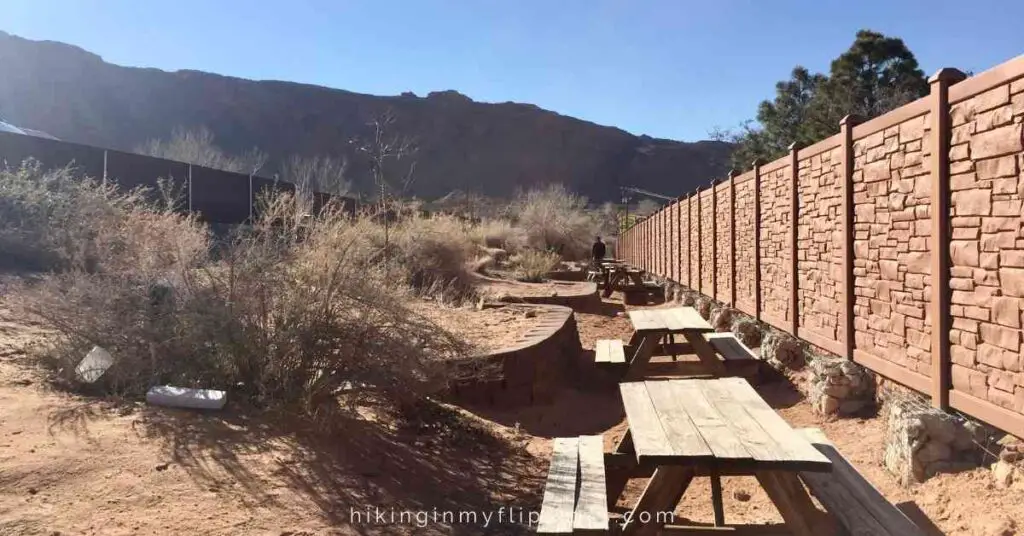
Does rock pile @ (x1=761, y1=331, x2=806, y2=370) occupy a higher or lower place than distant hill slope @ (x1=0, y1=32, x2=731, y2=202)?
lower

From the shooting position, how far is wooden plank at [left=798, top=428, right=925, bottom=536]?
122 inches

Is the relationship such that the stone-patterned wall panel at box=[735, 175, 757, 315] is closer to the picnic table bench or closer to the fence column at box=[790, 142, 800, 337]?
the picnic table bench

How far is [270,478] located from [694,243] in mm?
9956

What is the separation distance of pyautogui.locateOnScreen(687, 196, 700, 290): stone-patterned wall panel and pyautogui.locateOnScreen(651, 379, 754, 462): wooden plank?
785 centimetres

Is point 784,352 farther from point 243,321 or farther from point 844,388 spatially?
point 243,321

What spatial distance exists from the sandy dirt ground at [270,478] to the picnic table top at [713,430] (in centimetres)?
72

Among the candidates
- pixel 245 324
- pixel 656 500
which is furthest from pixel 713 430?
pixel 245 324

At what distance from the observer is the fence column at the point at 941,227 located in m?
3.76

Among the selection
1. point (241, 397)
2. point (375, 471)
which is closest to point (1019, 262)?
point (375, 471)

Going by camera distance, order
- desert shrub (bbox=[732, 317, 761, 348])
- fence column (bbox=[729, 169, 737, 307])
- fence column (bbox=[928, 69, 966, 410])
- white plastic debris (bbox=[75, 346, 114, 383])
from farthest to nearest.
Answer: fence column (bbox=[729, 169, 737, 307])
desert shrub (bbox=[732, 317, 761, 348])
white plastic debris (bbox=[75, 346, 114, 383])
fence column (bbox=[928, 69, 966, 410])

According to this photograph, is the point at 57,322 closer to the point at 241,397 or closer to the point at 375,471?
the point at 241,397

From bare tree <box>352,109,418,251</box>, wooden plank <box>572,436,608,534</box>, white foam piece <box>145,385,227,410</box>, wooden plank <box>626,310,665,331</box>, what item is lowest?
wooden plank <box>572,436,608,534</box>

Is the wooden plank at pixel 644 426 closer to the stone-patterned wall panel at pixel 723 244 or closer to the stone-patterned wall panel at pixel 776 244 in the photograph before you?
the stone-patterned wall panel at pixel 776 244

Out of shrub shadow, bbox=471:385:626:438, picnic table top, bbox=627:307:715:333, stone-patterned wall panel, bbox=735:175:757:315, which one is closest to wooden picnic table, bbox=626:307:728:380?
picnic table top, bbox=627:307:715:333
